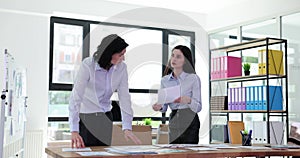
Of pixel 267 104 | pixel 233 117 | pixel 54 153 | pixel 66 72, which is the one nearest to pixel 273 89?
pixel 267 104

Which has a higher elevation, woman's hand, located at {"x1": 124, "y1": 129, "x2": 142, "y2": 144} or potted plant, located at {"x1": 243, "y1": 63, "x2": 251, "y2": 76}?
potted plant, located at {"x1": 243, "y1": 63, "x2": 251, "y2": 76}

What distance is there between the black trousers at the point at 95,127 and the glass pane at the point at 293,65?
2944 mm

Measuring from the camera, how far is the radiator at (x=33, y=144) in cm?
489

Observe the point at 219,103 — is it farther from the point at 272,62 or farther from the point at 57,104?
the point at 57,104

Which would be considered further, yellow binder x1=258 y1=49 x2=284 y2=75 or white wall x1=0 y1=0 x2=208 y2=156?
white wall x1=0 y1=0 x2=208 y2=156

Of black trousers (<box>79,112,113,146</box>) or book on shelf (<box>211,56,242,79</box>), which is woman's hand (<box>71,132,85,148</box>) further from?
book on shelf (<box>211,56,242,79</box>)

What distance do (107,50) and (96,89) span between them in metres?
0.23

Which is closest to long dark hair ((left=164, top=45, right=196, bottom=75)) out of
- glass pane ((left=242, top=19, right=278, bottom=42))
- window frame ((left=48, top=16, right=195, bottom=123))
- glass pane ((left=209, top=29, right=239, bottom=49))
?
window frame ((left=48, top=16, right=195, bottom=123))

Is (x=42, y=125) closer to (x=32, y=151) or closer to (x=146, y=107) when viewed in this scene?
(x=32, y=151)

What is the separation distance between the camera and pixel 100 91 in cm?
227

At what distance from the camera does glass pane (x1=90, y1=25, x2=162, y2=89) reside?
112 inches

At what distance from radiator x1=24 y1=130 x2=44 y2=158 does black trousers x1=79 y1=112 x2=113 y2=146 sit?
282cm

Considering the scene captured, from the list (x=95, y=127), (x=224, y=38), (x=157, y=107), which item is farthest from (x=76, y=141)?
(x=224, y=38)

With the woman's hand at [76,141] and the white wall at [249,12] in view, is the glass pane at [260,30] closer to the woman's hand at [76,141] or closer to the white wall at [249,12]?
the white wall at [249,12]
